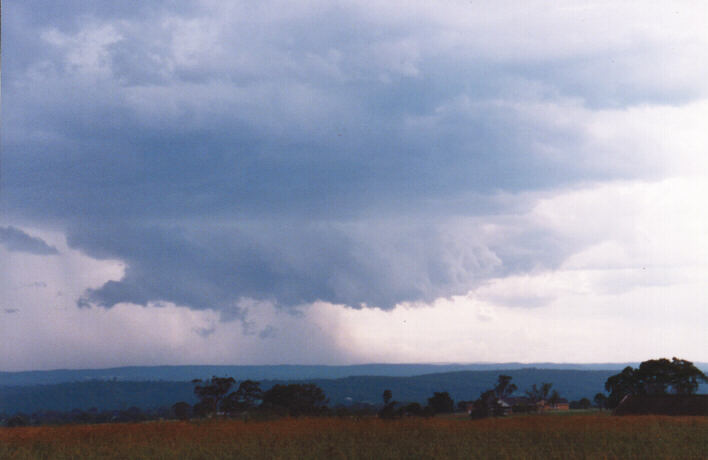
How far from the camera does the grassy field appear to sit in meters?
23.9

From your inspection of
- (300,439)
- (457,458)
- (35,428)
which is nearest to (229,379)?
(35,428)

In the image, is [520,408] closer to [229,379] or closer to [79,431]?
[229,379]

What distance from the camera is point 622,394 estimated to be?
113188 mm

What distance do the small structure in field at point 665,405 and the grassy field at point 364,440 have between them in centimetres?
2766

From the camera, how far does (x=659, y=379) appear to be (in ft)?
356

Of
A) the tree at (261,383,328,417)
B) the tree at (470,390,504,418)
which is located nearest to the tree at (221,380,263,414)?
the tree at (261,383,328,417)

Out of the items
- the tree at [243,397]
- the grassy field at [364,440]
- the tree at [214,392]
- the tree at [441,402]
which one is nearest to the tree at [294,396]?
the tree at [243,397]

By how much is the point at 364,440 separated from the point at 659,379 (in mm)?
95646

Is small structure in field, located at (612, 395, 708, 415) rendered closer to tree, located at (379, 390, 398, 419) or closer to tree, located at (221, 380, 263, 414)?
tree, located at (379, 390, 398, 419)

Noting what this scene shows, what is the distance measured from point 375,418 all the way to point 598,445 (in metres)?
12.1

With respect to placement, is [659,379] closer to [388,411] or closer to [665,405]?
[665,405]

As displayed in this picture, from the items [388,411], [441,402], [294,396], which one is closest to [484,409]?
[441,402]

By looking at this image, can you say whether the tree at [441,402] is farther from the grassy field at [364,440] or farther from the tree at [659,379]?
the grassy field at [364,440]

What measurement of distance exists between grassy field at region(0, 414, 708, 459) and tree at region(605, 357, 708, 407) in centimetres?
7911
